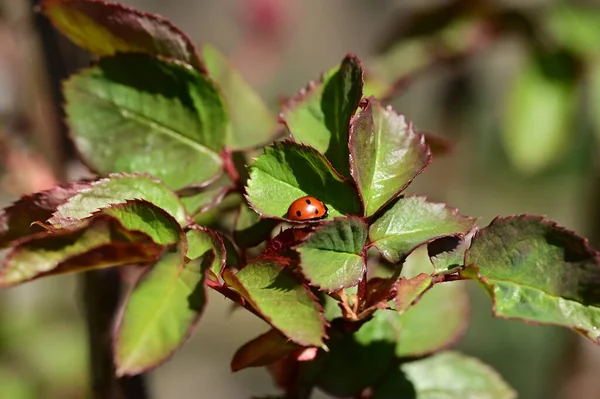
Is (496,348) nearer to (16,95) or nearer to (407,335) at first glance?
(16,95)

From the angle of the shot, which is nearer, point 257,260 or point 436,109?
point 257,260

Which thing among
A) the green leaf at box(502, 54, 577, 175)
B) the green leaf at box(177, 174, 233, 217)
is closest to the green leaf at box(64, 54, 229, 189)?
the green leaf at box(177, 174, 233, 217)

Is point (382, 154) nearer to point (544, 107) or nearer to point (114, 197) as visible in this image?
point (114, 197)

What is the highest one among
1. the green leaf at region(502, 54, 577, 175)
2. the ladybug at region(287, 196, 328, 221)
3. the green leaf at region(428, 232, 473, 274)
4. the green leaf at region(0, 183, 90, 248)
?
the green leaf at region(502, 54, 577, 175)

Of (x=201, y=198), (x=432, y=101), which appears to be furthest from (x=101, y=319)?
(x=432, y=101)

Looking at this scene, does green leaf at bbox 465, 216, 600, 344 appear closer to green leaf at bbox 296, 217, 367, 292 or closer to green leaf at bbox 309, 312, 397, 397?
green leaf at bbox 296, 217, 367, 292

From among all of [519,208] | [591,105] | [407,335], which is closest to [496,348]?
[519,208]

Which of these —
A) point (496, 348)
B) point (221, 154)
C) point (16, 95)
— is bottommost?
point (496, 348)
